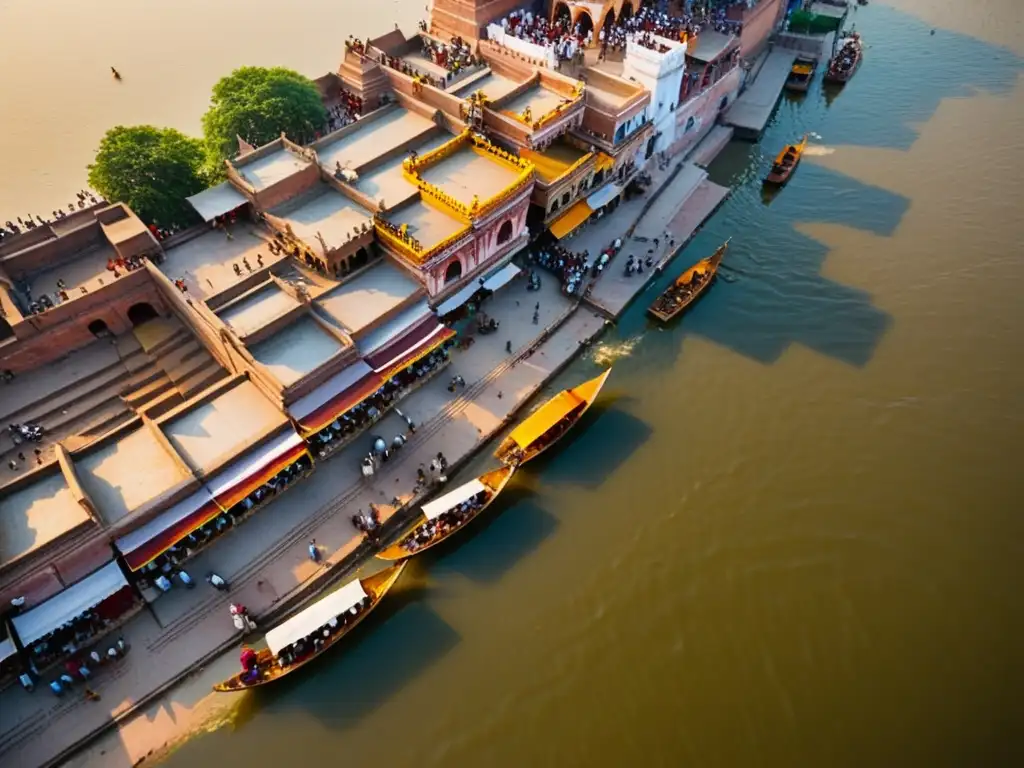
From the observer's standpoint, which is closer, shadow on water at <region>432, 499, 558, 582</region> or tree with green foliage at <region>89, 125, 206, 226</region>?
shadow on water at <region>432, 499, 558, 582</region>

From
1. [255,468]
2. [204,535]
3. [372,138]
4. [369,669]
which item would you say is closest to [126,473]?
[204,535]

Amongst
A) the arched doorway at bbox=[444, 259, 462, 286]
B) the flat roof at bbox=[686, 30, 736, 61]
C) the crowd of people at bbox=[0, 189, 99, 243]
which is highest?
the crowd of people at bbox=[0, 189, 99, 243]

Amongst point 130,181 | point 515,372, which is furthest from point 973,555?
point 130,181

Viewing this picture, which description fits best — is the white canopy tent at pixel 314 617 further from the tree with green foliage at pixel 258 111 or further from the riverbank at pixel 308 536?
the tree with green foliage at pixel 258 111

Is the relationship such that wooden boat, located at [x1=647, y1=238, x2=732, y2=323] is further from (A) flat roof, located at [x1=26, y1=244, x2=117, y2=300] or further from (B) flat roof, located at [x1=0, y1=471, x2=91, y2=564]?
(B) flat roof, located at [x1=0, y1=471, x2=91, y2=564]

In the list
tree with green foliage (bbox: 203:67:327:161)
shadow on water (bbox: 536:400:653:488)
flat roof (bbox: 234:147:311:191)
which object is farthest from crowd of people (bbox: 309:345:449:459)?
tree with green foliage (bbox: 203:67:327:161)

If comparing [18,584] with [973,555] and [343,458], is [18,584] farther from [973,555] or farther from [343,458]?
[973,555]

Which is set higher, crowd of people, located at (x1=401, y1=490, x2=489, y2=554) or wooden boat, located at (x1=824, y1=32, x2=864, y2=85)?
wooden boat, located at (x1=824, y1=32, x2=864, y2=85)
